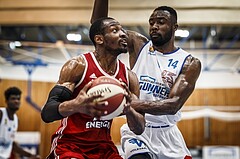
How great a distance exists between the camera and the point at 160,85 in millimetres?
4156

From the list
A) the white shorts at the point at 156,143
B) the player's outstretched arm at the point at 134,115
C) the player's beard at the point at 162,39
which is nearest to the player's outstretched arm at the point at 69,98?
the player's outstretched arm at the point at 134,115

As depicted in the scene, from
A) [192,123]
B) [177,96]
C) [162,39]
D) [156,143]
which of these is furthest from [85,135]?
[192,123]

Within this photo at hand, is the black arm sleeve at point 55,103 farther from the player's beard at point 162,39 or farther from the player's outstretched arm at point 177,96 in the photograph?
the player's beard at point 162,39

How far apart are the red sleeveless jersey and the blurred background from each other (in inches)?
231

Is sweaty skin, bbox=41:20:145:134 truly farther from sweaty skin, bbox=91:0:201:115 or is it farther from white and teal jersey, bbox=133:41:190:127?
white and teal jersey, bbox=133:41:190:127

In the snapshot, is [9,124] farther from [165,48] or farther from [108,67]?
[108,67]

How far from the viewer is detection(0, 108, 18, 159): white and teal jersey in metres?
7.69

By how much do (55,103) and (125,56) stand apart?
1100 centimetres

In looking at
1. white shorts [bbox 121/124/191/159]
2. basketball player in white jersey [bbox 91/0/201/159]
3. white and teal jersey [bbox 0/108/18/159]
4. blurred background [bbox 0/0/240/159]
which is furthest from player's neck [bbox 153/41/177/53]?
blurred background [bbox 0/0/240/159]

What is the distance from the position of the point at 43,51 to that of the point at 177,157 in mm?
11316

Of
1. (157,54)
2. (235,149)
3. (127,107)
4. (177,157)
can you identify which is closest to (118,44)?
(127,107)

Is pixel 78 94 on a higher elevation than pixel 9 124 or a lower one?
higher

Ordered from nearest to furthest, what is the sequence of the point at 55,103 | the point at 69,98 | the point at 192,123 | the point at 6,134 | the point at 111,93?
the point at 111,93, the point at 55,103, the point at 69,98, the point at 6,134, the point at 192,123

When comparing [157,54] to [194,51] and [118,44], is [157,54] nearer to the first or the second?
[118,44]
